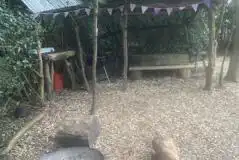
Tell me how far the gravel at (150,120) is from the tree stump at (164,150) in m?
0.25

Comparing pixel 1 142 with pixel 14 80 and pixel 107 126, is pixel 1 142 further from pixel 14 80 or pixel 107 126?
→ pixel 107 126

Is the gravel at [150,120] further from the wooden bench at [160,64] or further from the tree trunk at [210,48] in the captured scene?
the wooden bench at [160,64]

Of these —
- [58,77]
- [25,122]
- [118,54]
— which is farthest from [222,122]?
[118,54]

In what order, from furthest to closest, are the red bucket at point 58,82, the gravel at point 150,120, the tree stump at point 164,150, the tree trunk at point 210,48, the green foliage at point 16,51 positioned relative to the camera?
the red bucket at point 58,82, the tree trunk at point 210,48, the green foliage at point 16,51, the gravel at point 150,120, the tree stump at point 164,150

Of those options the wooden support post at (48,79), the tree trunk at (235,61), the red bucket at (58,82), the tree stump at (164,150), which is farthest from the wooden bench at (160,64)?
the tree stump at (164,150)

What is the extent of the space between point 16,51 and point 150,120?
Result: 8.33ft

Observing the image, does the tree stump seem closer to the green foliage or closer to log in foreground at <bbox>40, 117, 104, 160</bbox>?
log in foreground at <bbox>40, 117, 104, 160</bbox>

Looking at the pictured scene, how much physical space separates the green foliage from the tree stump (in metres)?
2.39

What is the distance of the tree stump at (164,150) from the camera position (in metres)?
3.77

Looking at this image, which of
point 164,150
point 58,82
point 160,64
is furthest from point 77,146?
point 160,64

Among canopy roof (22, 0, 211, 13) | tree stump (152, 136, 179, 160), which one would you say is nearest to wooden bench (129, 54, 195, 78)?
canopy roof (22, 0, 211, 13)

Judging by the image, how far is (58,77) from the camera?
7.38 metres

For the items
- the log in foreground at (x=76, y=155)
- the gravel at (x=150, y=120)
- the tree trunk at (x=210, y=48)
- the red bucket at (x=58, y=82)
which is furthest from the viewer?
the red bucket at (x=58, y=82)

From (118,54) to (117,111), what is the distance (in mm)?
3682
